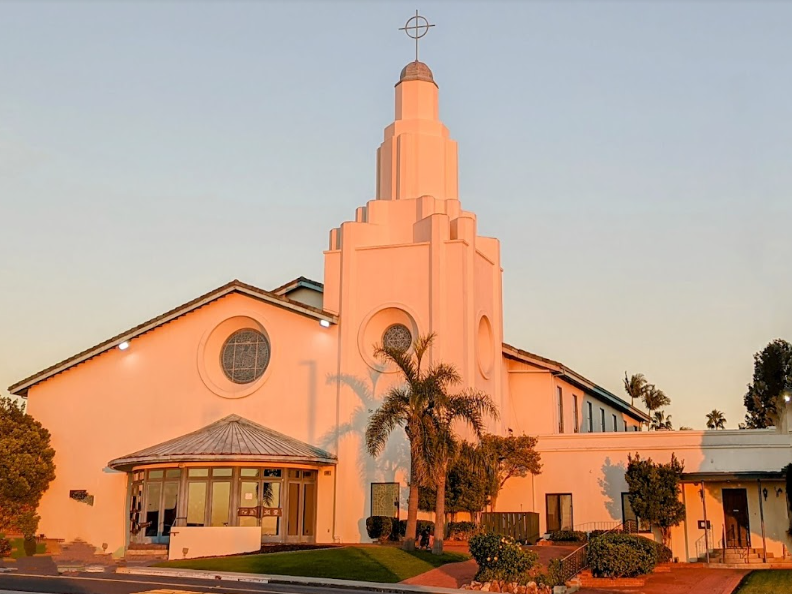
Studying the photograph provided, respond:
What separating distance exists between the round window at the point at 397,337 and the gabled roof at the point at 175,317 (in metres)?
2.11

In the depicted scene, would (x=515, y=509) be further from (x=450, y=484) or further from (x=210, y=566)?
(x=210, y=566)

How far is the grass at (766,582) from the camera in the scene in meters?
25.5

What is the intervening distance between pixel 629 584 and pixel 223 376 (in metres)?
20.5

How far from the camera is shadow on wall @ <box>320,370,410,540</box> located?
124 feet

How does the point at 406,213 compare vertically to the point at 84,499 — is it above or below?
above

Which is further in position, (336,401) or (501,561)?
(336,401)

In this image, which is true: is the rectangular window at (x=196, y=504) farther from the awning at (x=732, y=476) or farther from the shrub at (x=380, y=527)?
the awning at (x=732, y=476)

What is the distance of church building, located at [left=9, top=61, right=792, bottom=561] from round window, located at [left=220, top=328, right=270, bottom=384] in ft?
0.28

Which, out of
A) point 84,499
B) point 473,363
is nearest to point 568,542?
point 473,363

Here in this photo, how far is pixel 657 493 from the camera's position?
114ft

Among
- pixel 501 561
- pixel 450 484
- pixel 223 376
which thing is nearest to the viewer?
pixel 501 561

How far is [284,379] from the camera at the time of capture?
132 feet

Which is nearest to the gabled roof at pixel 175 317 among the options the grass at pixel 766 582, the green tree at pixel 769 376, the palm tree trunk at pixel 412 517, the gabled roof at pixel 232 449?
the gabled roof at pixel 232 449

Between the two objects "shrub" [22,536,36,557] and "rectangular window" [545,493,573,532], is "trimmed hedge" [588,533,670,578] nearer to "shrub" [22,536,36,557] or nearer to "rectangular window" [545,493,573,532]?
"rectangular window" [545,493,573,532]
